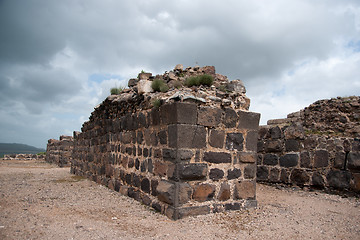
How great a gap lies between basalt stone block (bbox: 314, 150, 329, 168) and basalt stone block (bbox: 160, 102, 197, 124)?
3.56m

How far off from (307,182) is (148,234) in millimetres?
4347

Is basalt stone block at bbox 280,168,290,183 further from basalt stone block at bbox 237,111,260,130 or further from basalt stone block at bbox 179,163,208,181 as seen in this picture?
basalt stone block at bbox 179,163,208,181

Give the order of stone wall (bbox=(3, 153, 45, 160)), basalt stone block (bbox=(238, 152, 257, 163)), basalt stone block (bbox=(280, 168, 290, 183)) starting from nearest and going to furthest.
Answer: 1. basalt stone block (bbox=(238, 152, 257, 163))
2. basalt stone block (bbox=(280, 168, 290, 183))
3. stone wall (bbox=(3, 153, 45, 160))

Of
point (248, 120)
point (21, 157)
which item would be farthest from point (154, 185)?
point (21, 157)

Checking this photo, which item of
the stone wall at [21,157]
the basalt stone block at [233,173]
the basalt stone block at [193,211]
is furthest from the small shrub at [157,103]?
the stone wall at [21,157]

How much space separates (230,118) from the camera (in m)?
4.49

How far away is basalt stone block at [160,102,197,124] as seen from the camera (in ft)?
12.9

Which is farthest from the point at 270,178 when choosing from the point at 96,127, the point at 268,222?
the point at 96,127

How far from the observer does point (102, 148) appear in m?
7.32

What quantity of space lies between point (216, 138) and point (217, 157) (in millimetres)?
294

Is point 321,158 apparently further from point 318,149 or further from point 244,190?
point 244,190

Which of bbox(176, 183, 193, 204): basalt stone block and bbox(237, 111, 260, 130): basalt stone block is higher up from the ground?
bbox(237, 111, 260, 130): basalt stone block

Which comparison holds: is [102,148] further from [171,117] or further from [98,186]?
[171,117]

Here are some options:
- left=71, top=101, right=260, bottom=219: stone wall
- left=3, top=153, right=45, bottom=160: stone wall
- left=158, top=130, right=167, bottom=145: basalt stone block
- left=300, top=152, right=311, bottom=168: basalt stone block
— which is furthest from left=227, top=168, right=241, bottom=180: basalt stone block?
left=3, top=153, right=45, bottom=160: stone wall
